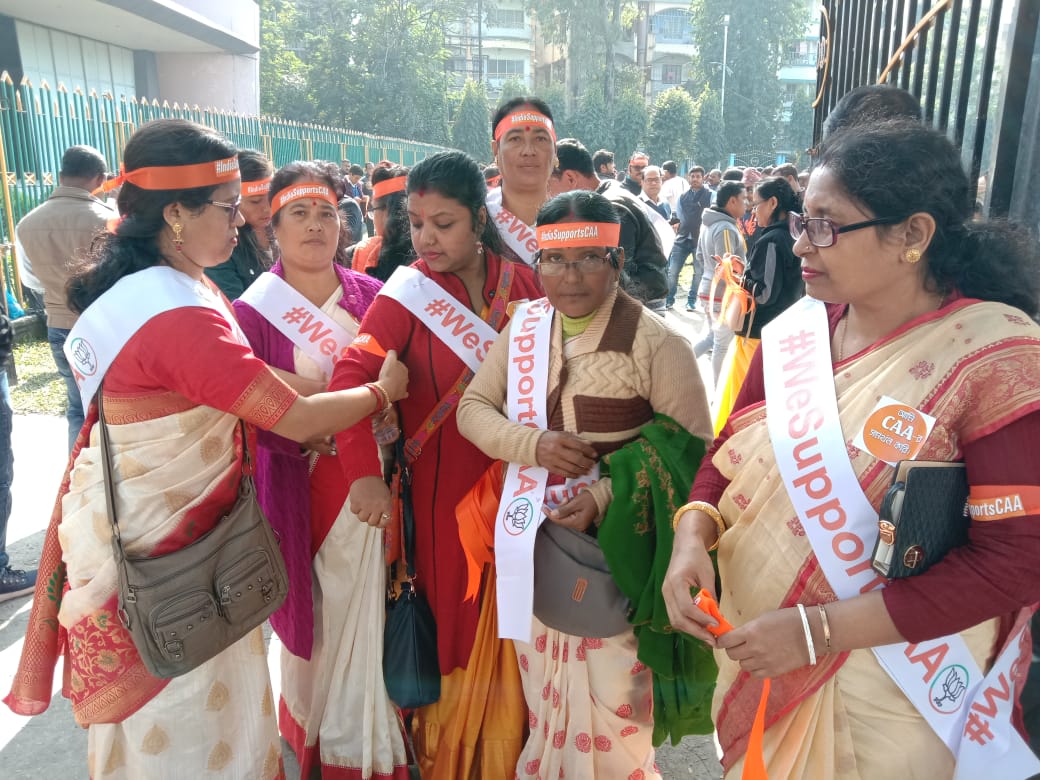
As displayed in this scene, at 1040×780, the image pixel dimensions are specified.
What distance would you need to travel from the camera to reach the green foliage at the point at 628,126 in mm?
41844

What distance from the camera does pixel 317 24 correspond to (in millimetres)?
44625

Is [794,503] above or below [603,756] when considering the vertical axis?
above

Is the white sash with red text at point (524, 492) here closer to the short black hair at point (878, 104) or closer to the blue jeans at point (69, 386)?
the short black hair at point (878, 104)

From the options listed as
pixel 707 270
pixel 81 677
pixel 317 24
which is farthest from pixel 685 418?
pixel 317 24

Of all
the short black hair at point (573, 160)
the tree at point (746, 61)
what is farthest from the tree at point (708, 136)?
the short black hair at point (573, 160)

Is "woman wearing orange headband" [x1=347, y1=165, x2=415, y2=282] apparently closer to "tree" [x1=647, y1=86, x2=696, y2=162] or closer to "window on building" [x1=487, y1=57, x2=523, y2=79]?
"tree" [x1=647, y1=86, x2=696, y2=162]

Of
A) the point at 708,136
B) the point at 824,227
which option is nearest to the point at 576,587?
the point at 824,227

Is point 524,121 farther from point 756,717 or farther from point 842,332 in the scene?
point 756,717

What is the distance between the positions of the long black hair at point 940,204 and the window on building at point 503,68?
6093cm

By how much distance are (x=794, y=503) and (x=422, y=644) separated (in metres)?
1.41

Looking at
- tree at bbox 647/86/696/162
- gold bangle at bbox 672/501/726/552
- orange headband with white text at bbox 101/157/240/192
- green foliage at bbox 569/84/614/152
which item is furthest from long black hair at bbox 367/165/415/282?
green foliage at bbox 569/84/614/152

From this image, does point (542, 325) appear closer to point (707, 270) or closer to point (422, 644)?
point (422, 644)

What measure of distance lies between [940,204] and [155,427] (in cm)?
183

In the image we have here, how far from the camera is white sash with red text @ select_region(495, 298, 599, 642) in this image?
84.2 inches
